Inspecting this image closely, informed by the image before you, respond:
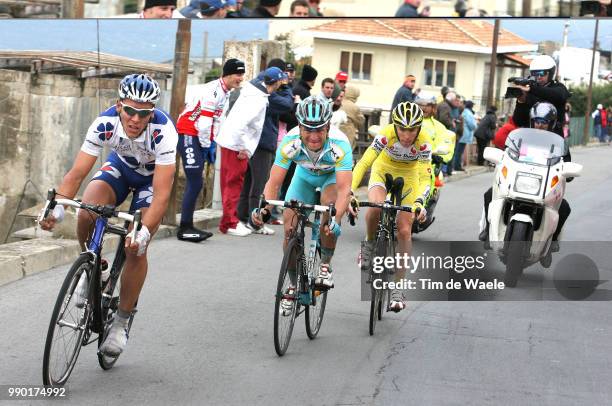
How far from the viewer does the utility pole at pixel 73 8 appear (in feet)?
38.1

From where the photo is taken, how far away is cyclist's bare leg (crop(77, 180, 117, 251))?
7.50 meters

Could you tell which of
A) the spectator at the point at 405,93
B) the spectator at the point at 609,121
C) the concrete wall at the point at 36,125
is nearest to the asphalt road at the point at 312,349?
the concrete wall at the point at 36,125

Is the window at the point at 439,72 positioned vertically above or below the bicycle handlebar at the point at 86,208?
below

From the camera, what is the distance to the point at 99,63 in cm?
1648

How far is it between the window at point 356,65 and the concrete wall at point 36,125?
254 inches

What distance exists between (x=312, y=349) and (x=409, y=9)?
10.0 feet

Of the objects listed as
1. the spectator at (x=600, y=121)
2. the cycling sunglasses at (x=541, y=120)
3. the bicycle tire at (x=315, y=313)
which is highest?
the cycling sunglasses at (x=541, y=120)

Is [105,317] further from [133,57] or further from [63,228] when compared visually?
[133,57]

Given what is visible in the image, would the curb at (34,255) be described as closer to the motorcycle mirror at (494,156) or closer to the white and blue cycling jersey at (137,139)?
the white and blue cycling jersey at (137,139)

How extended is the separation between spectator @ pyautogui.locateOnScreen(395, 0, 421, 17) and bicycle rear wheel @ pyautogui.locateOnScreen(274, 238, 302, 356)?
7.94 feet

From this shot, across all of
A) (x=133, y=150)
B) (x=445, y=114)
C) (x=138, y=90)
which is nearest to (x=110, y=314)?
(x=133, y=150)

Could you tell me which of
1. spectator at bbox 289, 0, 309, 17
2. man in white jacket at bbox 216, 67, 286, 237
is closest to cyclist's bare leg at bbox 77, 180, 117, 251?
spectator at bbox 289, 0, 309, 17

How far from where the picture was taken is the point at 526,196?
1112 centimetres

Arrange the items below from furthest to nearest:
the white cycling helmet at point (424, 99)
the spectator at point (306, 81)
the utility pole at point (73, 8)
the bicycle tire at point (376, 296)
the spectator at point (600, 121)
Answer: the spectator at point (600, 121) → the spectator at point (306, 81) → the white cycling helmet at point (424, 99) → the utility pole at point (73, 8) → the bicycle tire at point (376, 296)
